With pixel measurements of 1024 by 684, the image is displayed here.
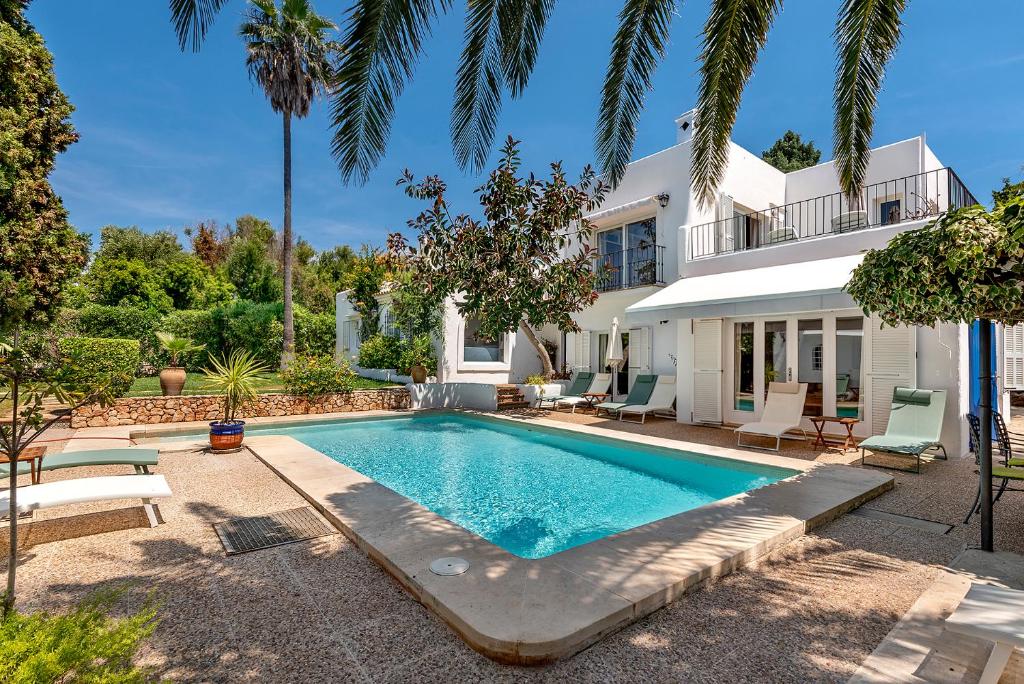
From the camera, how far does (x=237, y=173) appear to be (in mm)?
47375

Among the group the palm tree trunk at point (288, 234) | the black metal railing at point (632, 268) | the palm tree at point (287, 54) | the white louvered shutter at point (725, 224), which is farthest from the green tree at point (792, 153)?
the palm tree trunk at point (288, 234)

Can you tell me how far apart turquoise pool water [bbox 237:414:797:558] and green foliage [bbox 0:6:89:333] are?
9827 millimetres

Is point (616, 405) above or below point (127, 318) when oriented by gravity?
below

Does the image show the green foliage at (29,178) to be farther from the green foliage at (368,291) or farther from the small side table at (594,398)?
the small side table at (594,398)

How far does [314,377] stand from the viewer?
2002 centimetres

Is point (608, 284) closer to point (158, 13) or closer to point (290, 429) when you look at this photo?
point (290, 429)

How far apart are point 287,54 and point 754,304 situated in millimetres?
26932

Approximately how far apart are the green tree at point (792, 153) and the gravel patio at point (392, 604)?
4746cm

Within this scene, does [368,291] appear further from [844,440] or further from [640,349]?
[844,440]

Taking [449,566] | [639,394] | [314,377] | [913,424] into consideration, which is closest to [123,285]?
[314,377]

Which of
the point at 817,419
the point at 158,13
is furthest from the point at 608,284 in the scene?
the point at 158,13

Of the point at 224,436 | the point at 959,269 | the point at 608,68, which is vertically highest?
the point at 608,68

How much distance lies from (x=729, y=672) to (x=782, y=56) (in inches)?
359

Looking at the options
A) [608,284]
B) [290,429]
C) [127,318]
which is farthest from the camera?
[127,318]
